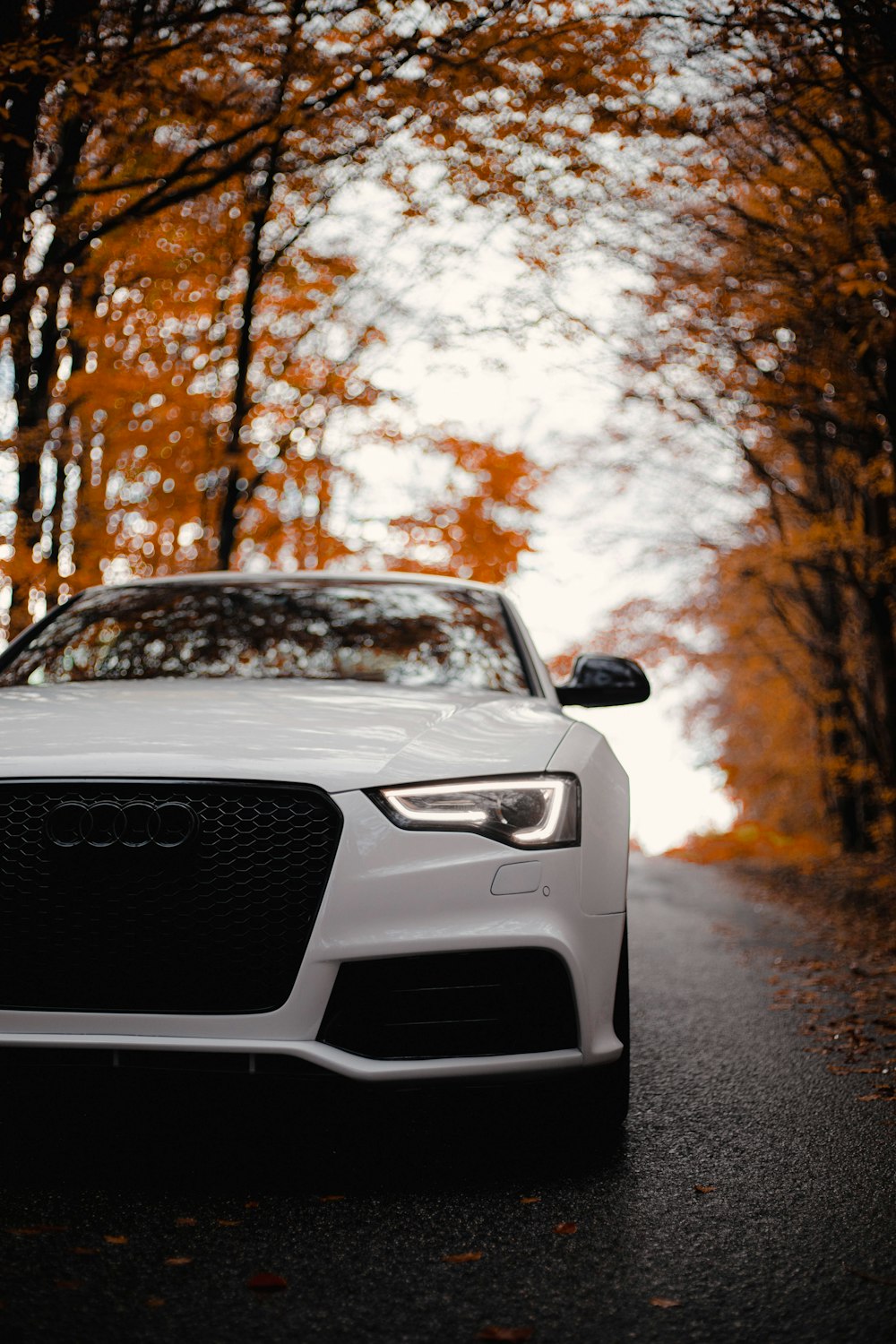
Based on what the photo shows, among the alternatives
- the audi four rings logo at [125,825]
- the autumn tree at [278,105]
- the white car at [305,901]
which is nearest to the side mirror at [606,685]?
the white car at [305,901]

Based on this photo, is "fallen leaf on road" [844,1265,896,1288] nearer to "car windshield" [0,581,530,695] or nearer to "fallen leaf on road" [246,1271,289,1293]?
"fallen leaf on road" [246,1271,289,1293]

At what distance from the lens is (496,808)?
276 centimetres

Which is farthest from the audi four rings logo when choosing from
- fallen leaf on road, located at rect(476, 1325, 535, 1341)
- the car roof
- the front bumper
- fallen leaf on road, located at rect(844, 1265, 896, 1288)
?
the car roof

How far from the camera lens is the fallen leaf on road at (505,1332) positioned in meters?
1.99

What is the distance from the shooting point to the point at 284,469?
40.1 feet

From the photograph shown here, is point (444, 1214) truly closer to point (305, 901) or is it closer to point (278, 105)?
point (305, 901)

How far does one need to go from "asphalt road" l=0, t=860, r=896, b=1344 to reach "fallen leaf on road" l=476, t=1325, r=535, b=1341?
16 mm

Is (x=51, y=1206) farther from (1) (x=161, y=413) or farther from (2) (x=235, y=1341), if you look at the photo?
(1) (x=161, y=413)

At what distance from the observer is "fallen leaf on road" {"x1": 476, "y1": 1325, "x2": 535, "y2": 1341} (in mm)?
1993

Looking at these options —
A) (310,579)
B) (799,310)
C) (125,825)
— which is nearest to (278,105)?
(310,579)

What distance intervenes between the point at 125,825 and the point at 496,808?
0.82 metres

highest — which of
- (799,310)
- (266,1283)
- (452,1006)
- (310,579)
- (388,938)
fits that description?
(799,310)

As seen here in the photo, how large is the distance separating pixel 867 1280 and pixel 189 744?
176 cm

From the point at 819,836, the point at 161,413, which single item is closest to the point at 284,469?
the point at 161,413
